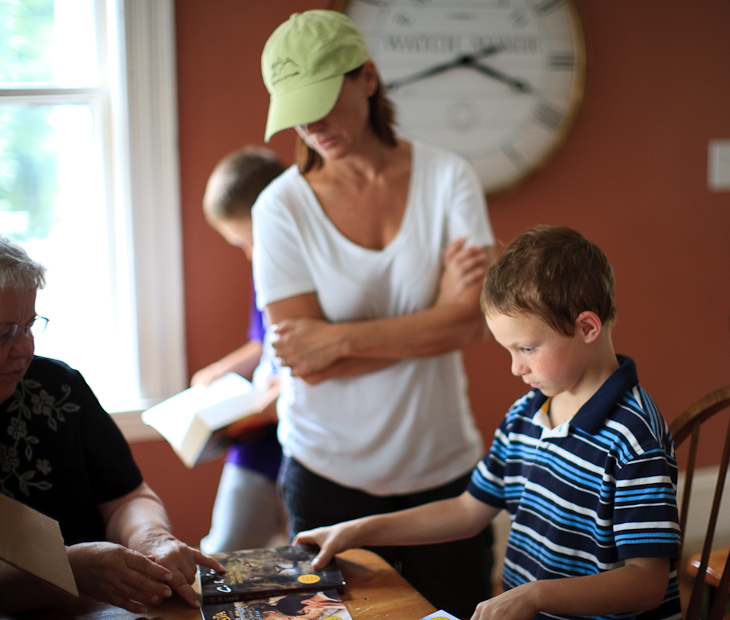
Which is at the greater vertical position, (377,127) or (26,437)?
(377,127)

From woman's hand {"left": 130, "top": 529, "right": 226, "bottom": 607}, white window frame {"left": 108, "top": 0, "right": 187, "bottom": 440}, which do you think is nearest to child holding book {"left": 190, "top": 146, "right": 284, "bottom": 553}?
white window frame {"left": 108, "top": 0, "right": 187, "bottom": 440}

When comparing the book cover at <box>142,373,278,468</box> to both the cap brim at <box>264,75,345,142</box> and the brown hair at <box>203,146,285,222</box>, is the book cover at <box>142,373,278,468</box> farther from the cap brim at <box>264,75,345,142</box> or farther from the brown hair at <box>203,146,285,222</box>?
the cap brim at <box>264,75,345,142</box>

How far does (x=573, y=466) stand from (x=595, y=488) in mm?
49

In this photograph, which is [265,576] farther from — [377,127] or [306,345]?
[377,127]

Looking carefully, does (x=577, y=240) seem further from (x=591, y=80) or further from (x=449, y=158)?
(x=591, y=80)

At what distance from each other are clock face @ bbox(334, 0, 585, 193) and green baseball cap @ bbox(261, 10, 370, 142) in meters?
1.00

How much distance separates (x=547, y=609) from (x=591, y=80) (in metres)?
2.18

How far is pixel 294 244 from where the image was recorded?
4.82 feet

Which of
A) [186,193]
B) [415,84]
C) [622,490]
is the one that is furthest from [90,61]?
[622,490]

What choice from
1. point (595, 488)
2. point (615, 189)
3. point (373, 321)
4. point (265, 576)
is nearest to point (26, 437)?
point (265, 576)

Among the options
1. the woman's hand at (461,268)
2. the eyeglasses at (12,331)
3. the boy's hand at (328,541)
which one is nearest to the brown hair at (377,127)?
the woman's hand at (461,268)

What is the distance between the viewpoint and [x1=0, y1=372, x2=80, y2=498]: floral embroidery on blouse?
3.55 ft

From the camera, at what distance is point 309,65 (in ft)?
4.39

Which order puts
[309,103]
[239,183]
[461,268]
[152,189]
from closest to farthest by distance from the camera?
[309,103] → [461,268] → [239,183] → [152,189]
